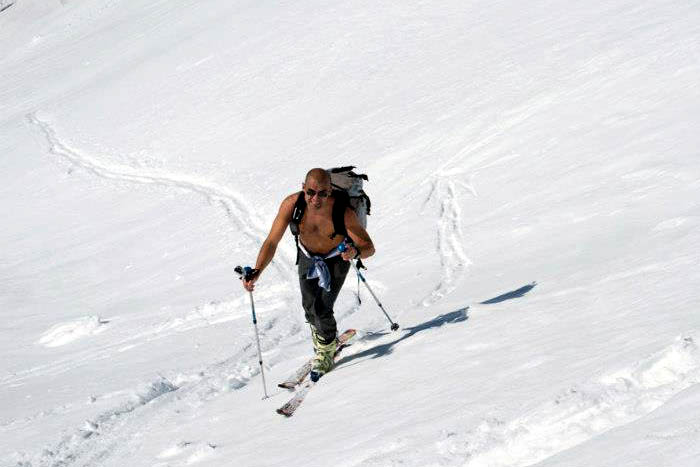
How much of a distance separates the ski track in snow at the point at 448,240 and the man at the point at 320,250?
7.31 ft

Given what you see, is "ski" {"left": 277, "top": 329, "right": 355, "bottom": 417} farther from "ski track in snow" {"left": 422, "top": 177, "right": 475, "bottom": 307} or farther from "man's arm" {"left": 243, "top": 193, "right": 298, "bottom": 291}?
"ski track in snow" {"left": 422, "top": 177, "right": 475, "bottom": 307}

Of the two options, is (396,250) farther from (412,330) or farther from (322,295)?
(322,295)

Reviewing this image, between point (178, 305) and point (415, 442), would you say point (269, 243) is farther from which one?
point (178, 305)

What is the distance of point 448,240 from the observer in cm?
1186

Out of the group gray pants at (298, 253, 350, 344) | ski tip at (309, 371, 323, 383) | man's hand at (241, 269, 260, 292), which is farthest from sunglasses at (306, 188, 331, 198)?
ski tip at (309, 371, 323, 383)

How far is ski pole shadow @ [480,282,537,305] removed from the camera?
302 inches

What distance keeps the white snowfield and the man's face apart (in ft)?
4.62

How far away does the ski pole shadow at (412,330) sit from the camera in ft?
24.6

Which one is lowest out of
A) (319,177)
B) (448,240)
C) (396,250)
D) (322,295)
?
(396,250)

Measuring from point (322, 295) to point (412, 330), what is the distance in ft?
3.33

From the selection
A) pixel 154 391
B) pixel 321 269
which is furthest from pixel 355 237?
pixel 154 391

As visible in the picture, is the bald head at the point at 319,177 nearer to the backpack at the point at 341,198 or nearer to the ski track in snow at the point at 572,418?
the backpack at the point at 341,198

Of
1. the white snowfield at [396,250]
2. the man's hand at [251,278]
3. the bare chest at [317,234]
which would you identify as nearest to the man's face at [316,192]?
the bare chest at [317,234]

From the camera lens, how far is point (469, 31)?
82.7 feet
